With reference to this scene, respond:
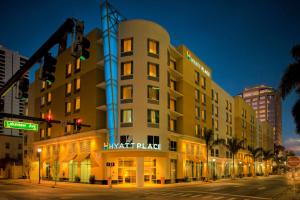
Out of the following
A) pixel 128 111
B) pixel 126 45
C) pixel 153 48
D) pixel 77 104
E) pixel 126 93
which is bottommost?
pixel 128 111

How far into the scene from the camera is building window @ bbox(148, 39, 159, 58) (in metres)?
54.1

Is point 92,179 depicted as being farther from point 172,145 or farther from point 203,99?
point 203,99

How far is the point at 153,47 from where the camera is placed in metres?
54.8

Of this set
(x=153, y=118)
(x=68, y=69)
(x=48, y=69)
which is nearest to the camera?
(x=48, y=69)

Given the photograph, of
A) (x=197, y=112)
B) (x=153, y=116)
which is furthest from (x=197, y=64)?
(x=153, y=116)

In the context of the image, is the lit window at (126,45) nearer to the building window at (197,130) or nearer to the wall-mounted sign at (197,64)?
the wall-mounted sign at (197,64)

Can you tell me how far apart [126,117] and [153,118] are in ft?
13.2

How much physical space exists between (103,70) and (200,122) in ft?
79.8

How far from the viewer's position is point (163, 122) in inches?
2124

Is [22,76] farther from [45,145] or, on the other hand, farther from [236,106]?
[236,106]

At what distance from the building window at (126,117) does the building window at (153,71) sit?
6.03m

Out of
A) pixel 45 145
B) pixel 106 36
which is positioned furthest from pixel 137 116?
pixel 45 145

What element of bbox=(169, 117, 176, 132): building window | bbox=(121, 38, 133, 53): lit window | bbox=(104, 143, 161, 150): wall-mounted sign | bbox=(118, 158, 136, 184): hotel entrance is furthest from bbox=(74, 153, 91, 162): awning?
bbox=(121, 38, 133, 53): lit window

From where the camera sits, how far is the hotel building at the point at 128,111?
51.7 meters
